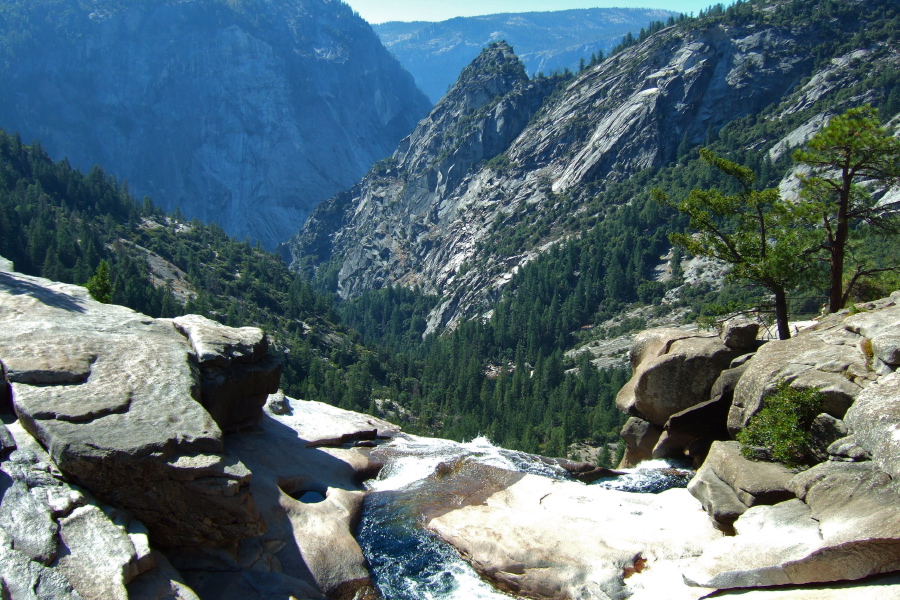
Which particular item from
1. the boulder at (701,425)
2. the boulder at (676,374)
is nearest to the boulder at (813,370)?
the boulder at (701,425)

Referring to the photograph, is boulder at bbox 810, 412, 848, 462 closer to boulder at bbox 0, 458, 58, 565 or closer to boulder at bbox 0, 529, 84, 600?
boulder at bbox 0, 529, 84, 600

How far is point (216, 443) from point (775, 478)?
20.9 meters

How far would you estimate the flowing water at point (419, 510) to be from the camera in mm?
23812

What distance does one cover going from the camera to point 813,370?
90.3ft

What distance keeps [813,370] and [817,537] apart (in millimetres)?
10181

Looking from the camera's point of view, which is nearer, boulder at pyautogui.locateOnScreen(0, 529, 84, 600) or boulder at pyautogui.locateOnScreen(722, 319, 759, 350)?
boulder at pyautogui.locateOnScreen(0, 529, 84, 600)

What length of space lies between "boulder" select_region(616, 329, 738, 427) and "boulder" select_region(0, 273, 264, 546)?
25123mm

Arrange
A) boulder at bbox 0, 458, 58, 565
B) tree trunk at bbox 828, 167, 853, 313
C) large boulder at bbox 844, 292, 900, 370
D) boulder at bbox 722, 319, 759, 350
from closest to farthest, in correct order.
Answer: boulder at bbox 0, 458, 58, 565 → large boulder at bbox 844, 292, 900, 370 → tree trunk at bbox 828, 167, 853, 313 → boulder at bbox 722, 319, 759, 350

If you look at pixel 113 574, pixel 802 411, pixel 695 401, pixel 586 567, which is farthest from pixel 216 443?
pixel 695 401

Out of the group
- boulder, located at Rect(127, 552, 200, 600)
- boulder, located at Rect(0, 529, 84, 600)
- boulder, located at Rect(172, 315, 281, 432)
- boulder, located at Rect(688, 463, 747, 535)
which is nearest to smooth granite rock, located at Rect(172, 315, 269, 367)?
boulder, located at Rect(172, 315, 281, 432)

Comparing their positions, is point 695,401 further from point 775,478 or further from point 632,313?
point 632,313

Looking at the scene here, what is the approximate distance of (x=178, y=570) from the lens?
21.4 m

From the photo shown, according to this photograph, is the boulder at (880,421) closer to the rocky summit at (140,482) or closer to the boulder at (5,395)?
the rocky summit at (140,482)

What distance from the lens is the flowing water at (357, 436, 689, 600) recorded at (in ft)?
78.1
